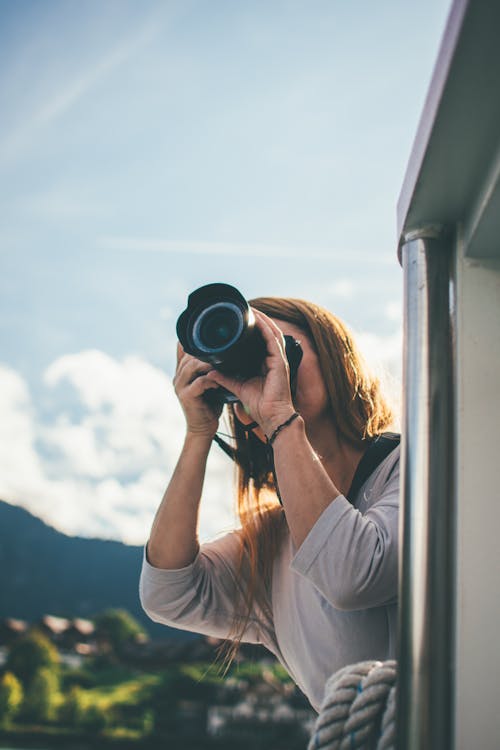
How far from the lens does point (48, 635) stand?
25.6 m

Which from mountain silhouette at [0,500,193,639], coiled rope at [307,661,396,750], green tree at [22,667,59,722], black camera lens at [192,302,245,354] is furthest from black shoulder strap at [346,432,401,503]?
mountain silhouette at [0,500,193,639]

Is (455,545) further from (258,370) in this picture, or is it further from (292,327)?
(292,327)

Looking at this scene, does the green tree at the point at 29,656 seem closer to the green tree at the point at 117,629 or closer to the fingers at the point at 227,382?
the green tree at the point at 117,629

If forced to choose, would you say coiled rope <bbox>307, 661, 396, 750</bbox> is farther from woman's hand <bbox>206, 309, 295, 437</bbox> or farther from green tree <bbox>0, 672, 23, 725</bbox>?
green tree <bbox>0, 672, 23, 725</bbox>

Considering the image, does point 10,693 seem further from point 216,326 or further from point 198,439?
point 216,326

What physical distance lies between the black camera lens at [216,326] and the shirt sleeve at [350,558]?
274mm

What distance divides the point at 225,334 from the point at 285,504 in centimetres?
25

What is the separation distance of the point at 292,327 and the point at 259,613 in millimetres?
392

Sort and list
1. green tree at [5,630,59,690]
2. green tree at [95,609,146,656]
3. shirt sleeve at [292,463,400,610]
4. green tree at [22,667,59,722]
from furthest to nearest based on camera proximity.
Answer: green tree at [95,609,146,656] < green tree at [22,667,59,722] < green tree at [5,630,59,690] < shirt sleeve at [292,463,400,610]

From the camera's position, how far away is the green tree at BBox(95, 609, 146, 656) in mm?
26797

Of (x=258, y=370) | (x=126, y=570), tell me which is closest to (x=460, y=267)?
(x=258, y=370)

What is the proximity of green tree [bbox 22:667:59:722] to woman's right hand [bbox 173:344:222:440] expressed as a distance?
27.8 metres

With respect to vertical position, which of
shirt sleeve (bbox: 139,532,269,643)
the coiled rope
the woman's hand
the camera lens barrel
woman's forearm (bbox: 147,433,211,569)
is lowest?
the coiled rope

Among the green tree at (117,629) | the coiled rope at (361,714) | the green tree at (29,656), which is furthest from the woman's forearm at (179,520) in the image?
the green tree at (117,629)
